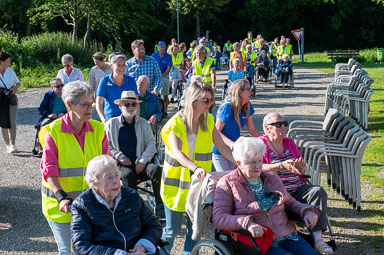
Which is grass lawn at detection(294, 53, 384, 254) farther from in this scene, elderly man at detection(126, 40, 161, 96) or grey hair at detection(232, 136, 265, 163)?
elderly man at detection(126, 40, 161, 96)

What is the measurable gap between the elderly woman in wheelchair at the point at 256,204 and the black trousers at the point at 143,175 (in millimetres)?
1849

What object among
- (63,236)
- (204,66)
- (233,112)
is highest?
(204,66)

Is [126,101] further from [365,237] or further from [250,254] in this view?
[365,237]

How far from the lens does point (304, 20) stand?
54844mm

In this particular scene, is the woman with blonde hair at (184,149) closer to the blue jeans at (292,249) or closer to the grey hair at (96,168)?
the blue jeans at (292,249)

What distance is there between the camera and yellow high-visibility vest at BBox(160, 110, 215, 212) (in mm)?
4902

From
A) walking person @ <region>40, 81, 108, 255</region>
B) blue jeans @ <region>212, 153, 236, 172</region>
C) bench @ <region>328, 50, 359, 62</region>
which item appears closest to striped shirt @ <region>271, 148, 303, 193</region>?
blue jeans @ <region>212, 153, 236, 172</region>

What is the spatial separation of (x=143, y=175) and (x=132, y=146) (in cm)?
37

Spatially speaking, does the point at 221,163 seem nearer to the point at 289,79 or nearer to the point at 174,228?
the point at 174,228

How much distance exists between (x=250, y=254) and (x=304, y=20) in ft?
174

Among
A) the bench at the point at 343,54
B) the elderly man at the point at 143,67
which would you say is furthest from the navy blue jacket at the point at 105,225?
the bench at the point at 343,54

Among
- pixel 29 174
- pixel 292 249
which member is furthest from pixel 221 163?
pixel 29 174

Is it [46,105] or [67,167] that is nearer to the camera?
[67,167]

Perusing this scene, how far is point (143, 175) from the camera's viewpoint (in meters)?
6.32
